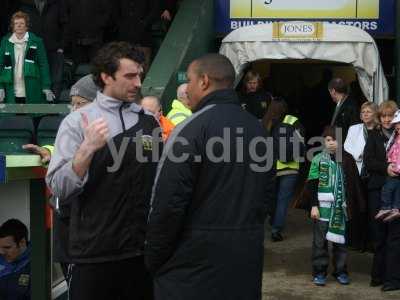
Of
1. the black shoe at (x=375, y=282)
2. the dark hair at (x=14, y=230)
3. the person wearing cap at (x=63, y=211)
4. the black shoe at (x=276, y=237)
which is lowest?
the black shoe at (x=375, y=282)

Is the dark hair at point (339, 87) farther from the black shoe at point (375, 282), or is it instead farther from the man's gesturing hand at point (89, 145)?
the man's gesturing hand at point (89, 145)

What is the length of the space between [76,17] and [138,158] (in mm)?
7413

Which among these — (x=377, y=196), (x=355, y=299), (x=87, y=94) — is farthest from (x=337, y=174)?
(x=87, y=94)

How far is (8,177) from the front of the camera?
456 centimetres

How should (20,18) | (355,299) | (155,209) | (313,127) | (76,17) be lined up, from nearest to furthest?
(155,209) < (355,299) < (20,18) < (76,17) < (313,127)

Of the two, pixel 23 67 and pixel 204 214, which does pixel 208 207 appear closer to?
pixel 204 214

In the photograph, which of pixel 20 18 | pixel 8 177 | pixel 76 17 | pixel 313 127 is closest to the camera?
pixel 8 177

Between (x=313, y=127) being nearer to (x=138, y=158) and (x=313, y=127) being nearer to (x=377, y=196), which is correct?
(x=377, y=196)

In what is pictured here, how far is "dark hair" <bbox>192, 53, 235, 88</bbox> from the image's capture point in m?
3.93

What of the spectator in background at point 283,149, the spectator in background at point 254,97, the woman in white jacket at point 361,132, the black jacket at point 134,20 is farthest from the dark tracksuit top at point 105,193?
the black jacket at point 134,20

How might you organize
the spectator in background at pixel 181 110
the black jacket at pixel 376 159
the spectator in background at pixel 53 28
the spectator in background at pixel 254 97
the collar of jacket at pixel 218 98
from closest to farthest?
the collar of jacket at pixel 218 98 < the spectator in background at pixel 181 110 < the black jacket at pixel 376 159 < the spectator in background at pixel 254 97 < the spectator in background at pixel 53 28

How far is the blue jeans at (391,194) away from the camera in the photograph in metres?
7.43

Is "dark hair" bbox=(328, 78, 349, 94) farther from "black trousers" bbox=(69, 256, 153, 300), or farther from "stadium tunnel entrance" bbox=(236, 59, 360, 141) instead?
"black trousers" bbox=(69, 256, 153, 300)

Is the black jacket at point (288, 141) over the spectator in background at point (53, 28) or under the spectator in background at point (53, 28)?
under
